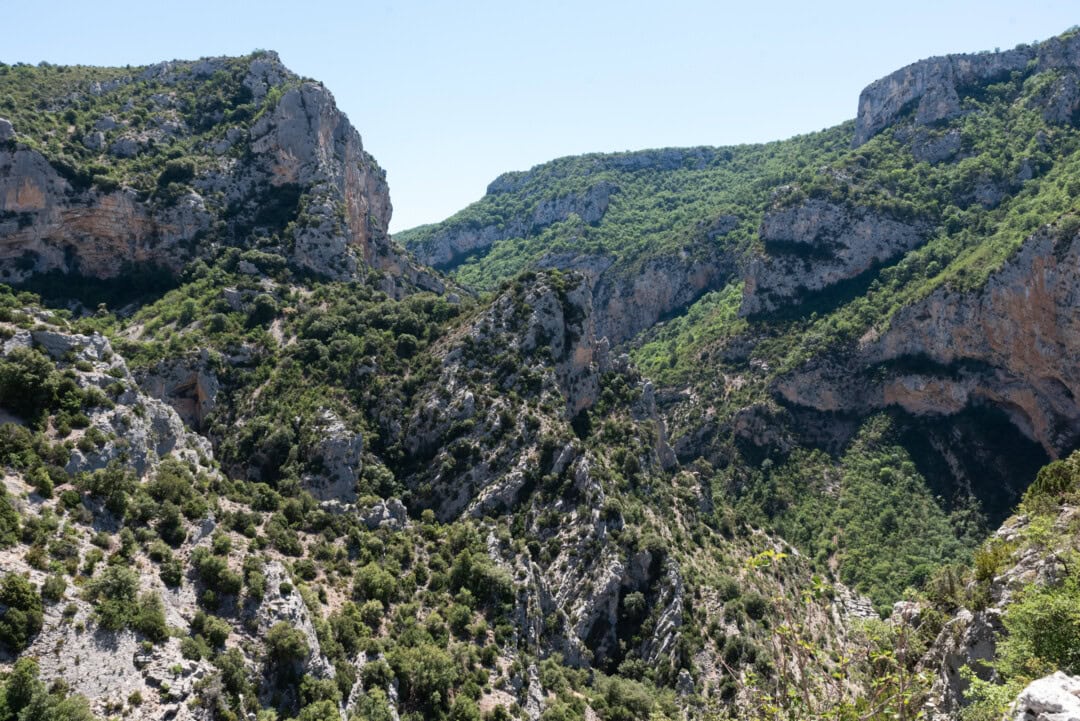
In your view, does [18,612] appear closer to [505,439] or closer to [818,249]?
[505,439]

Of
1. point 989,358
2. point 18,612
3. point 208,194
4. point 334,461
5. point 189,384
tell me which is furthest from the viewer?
point 989,358

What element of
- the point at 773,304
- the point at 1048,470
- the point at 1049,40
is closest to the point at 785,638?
the point at 1048,470

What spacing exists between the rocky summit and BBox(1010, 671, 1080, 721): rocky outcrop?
0.09m

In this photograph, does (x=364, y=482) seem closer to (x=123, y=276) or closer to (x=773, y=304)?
(x=123, y=276)

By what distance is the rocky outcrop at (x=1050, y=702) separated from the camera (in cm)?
1122

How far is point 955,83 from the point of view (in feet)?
465

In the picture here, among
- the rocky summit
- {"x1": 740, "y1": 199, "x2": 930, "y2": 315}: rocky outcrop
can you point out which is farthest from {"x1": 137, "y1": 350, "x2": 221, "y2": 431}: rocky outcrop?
{"x1": 740, "y1": 199, "x2": 930, "y2": 315}: rocky outcrop

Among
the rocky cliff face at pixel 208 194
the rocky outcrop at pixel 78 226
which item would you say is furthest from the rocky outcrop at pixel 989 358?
the rocky outcrop at pixel 78 226

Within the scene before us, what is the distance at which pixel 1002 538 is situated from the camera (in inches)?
1249

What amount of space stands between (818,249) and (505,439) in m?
91.6

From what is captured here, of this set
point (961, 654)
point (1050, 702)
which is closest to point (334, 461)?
point (961, 654)

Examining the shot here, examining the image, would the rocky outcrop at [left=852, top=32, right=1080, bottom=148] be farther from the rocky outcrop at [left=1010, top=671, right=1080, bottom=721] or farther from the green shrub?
the green shrub

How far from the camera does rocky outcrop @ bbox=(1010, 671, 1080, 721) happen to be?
36.8 ft

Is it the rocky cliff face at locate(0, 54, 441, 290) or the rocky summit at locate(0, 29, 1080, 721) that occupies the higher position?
the rocky cliff face at locate(0, 54, 441, 290)
